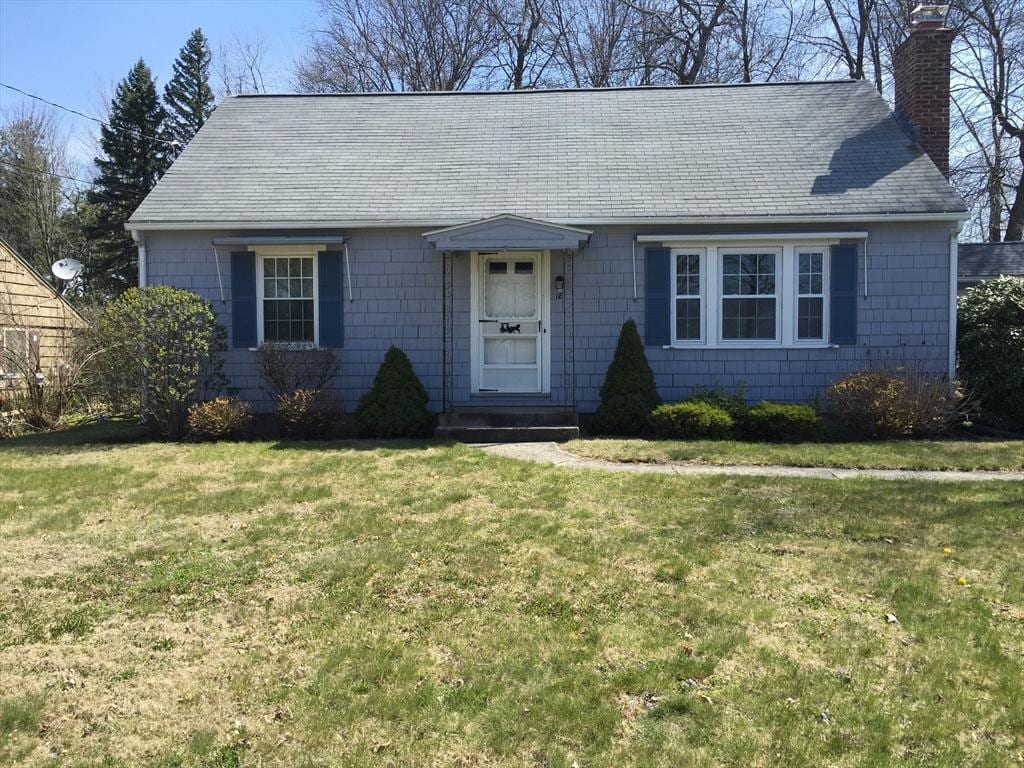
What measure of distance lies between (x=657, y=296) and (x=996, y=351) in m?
4.67

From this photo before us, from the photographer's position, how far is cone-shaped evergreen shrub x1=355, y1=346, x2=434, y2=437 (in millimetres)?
9750

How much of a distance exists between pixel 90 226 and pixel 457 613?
2967cm

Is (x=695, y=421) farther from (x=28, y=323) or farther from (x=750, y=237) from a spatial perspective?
(x=28, y=323)

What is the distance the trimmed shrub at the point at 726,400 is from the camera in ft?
32.5

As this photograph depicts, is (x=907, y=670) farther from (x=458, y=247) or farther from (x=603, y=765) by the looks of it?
(x=458, y=247)

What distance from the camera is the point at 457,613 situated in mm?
4047

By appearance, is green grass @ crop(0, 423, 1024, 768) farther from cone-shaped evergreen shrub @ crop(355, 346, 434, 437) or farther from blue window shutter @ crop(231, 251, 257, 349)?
blue window shutter @ crop(231, 251, 257, 349)

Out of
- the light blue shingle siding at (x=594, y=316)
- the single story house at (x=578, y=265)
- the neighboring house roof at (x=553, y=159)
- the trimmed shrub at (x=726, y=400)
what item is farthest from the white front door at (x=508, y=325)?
the trimmed shrub at (x=726, y=400)

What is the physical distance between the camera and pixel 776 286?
35.6ft

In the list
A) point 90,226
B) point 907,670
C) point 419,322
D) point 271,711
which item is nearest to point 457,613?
point 271,711

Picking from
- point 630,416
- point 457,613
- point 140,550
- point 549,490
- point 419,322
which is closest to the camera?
point 457,613

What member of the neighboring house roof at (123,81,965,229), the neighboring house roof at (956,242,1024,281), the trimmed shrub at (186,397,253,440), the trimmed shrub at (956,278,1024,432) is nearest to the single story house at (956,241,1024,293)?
the neighboring house roof at (956,242,1024,281)

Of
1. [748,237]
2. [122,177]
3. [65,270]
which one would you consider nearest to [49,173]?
[122,177]

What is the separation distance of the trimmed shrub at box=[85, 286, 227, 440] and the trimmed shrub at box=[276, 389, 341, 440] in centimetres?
121
